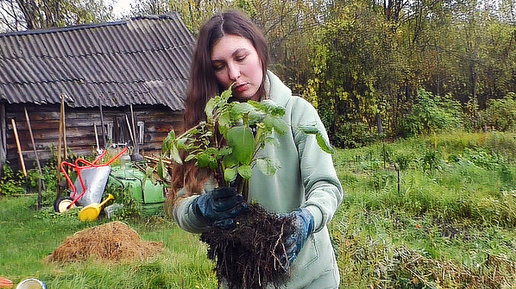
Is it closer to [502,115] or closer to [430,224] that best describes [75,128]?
[430,224]

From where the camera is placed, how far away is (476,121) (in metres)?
13.1

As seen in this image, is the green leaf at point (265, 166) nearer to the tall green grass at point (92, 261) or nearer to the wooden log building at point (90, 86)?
the tall green grass at point (92, 261)

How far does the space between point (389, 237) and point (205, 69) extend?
3.08m

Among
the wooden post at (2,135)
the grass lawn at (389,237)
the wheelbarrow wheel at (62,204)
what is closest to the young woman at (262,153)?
the grass lawn at (389,237)

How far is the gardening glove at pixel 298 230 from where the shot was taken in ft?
4.83

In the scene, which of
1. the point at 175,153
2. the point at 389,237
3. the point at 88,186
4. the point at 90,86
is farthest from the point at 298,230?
the point at 90,86

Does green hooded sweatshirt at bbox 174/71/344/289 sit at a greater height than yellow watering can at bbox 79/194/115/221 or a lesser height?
greater

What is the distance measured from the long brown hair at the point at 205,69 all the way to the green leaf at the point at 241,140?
0.89 ft

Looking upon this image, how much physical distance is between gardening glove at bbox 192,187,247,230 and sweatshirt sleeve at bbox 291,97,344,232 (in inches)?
7.6

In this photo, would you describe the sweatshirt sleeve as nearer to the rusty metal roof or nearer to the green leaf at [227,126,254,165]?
the green leaf at [227,126,254,165]

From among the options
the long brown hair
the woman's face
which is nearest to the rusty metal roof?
the long brown hair

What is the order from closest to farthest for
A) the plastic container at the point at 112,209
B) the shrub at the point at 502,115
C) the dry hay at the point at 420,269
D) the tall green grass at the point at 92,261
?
the dry hay at the point at 420,269, the tall green grass at the point at 92,261, the plastic container at the point at 112,209, the shrub at the point at 502,115

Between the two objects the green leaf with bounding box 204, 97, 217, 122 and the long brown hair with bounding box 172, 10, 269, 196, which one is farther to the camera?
the long brown hair with bounding box 172, 10, 269, 196

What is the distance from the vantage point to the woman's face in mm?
1720
